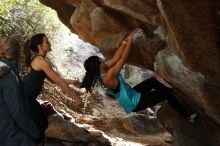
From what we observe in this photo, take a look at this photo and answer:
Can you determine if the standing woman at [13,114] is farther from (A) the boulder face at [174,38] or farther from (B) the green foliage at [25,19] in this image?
(B) the green foliage at [25,19]

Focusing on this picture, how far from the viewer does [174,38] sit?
242 inches

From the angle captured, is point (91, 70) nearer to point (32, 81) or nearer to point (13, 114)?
point (32, 81)

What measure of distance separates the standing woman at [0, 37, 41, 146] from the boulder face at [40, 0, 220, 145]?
2.31 m

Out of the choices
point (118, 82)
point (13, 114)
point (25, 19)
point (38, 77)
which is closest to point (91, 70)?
point (118, 82)

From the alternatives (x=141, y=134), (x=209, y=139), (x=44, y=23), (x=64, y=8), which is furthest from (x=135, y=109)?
(x=44, y=23)

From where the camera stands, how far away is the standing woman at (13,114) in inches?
186

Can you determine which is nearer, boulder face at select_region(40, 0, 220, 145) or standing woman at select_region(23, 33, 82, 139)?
boulder face at select_region(40, 0, 220, 145)

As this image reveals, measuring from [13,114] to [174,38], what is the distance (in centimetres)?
Answer: 277

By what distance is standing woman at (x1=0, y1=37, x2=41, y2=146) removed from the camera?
473cm

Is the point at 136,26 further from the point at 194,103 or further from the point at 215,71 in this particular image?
the point at 215,71


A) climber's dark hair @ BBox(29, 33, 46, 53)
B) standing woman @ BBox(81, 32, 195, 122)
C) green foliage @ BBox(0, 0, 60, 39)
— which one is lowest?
green foliage @ BBox(0, 0, 60, 39)

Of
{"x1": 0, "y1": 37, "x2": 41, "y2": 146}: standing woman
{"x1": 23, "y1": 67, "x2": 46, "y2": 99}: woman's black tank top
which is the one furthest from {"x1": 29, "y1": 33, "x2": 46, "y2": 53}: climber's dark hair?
{"x1": 0, "y1": 37, "x2": 41, "y2": 146}: standing woman

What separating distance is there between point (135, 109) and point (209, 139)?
2.32 m

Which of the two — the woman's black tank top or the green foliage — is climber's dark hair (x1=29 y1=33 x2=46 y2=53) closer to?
the woman's black tank top
